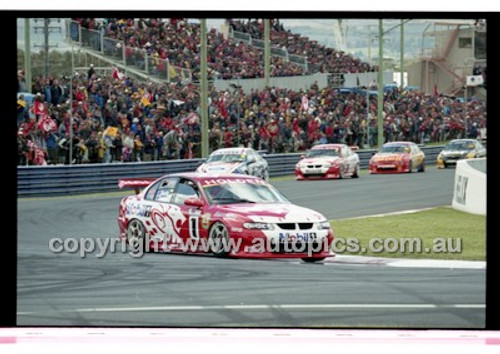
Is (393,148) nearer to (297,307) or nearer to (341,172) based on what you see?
(341,172)

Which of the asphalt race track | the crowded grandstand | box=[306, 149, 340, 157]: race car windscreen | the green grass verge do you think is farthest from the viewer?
box=[306, 149, 340, 157]: race car windscreen

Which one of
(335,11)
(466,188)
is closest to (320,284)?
(466,188)

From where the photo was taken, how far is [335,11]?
307 inches

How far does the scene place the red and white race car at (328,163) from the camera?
9328mm

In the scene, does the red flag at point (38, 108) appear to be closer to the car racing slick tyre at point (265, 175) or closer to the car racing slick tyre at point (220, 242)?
the car racing slick tyre at point (220, 242)

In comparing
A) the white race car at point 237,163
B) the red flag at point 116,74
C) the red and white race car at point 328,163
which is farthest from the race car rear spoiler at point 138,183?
the red and white race car at point 328,163

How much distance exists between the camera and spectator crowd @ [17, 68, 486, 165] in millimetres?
8742

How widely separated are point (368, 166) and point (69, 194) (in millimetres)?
2627

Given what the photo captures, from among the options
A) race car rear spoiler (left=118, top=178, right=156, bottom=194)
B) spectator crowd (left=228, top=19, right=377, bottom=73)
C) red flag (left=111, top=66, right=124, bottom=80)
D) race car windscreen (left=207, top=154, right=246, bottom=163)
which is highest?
spectator crowd (left=228, top=19, right=377, bottom=73)

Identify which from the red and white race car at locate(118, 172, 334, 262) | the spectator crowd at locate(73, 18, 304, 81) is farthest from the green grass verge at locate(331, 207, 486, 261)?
the spectator crowd at locate(73, 18, 304, 81)

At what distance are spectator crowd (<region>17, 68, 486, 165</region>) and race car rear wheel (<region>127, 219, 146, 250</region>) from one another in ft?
1.78

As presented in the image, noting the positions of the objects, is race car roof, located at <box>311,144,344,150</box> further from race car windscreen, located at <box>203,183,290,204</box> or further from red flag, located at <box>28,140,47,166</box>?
red flag, located at <box>28,140,47,166</box>

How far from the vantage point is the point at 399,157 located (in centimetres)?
933
